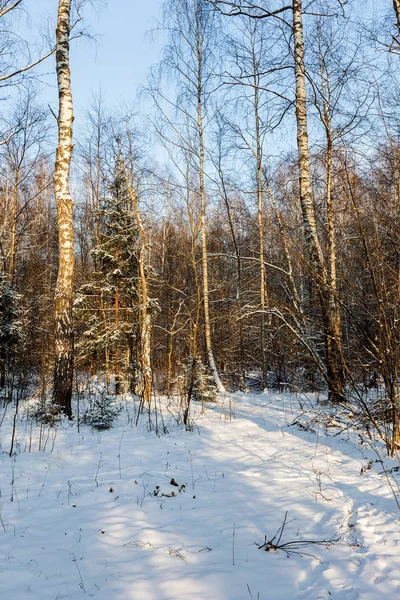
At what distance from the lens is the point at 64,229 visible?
270 inches

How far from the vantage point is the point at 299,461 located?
4.13 metres

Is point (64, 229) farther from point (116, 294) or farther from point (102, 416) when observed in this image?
point (116, 294)

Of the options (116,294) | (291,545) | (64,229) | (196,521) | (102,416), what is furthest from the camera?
(116,294)

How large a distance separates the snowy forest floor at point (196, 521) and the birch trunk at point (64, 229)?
1.65 m

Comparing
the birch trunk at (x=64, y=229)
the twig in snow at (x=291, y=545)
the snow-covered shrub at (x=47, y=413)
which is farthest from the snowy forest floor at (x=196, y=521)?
the birch trunk at (x=64, y=229)

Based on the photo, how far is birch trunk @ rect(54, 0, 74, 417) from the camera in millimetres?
6582

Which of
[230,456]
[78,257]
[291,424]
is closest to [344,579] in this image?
[230,456]

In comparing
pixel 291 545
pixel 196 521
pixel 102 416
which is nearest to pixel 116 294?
pixel 102 416

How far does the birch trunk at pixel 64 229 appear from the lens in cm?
658

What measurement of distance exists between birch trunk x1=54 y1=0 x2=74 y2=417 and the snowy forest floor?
1648mm

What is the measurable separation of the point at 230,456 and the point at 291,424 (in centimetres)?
182

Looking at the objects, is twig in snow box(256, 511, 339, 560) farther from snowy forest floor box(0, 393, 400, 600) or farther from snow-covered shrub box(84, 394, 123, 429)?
snow-covered shrub box(84, 394, 123, 429)

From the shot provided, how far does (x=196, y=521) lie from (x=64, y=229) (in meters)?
5.74

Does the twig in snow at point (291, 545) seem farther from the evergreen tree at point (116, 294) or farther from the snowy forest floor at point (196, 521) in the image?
the evergreen tree at point (116, 294)
